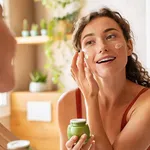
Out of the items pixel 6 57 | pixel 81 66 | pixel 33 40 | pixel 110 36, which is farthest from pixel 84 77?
pixel 33 40

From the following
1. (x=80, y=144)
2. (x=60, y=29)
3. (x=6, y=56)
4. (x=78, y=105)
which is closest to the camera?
(x=6, y=56)

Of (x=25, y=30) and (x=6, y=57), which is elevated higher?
(x=6, y=57)

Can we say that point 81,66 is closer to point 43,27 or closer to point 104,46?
point 104,46

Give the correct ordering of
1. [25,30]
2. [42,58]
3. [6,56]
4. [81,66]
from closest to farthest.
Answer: [6,56] < [81,66] < [25,30] < [42,58]

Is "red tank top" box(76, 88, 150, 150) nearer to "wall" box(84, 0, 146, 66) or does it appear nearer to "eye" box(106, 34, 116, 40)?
"eye" box(106, 34, 116, 40)

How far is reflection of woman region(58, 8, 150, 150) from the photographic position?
84 centimetres

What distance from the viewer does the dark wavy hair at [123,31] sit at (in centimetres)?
99

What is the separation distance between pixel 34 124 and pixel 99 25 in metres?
1.34

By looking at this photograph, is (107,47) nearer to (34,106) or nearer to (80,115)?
(80,115)

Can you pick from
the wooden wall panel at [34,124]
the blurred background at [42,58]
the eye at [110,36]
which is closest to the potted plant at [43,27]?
the blurred background at [42,58]

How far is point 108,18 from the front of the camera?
99 centimetres

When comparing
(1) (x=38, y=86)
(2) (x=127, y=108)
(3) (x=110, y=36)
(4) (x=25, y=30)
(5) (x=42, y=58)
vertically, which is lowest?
(1) (x=38, y=86)

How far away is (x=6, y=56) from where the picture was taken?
338 mm

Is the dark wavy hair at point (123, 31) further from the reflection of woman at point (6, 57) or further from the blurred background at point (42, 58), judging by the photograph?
the blurred background at point (42, 58)
